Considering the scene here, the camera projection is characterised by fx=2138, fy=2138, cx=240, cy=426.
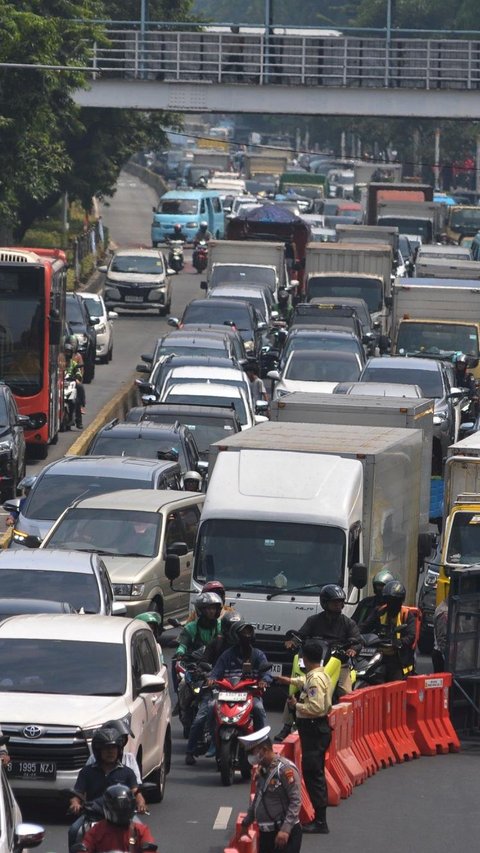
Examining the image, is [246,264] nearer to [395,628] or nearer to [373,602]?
[373,602]

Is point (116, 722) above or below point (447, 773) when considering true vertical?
above

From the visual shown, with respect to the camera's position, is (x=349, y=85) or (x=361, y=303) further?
(x=349, y=85)

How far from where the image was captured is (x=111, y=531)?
22.2 m

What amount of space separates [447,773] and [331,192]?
117 metres

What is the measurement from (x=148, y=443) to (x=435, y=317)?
16.6m

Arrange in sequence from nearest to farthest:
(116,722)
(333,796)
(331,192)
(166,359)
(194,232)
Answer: (116,722), (333,796), (166,359), (194,232), (331,192)

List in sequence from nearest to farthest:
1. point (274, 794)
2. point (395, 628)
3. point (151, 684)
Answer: point (274, 794)
point (151, 684)
point (395, 628)

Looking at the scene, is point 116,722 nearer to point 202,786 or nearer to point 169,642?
point 202,786

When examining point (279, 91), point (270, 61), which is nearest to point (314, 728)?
point (279, 91)

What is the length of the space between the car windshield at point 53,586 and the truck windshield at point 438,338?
906 inches

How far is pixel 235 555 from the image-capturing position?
759 inches

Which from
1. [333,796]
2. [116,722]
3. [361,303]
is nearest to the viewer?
[116,722]

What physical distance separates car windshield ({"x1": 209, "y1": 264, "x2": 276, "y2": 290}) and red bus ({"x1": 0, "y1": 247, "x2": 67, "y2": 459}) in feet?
62.7

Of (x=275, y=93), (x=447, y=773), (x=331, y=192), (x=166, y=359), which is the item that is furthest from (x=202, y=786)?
(x=331, y=192)
